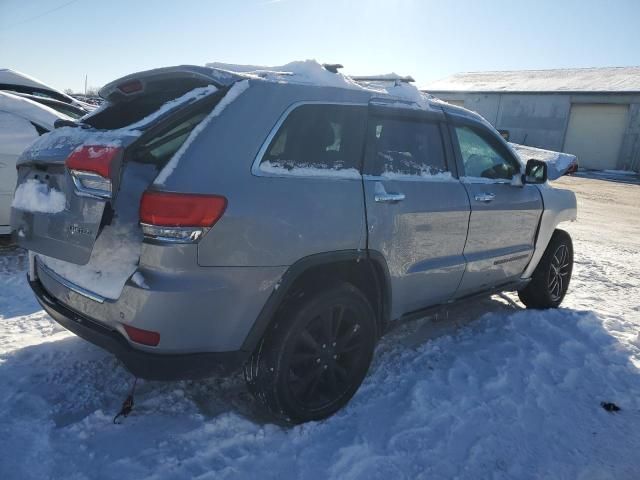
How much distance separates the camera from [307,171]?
258cm

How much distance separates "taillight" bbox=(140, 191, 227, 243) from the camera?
212 centimetres

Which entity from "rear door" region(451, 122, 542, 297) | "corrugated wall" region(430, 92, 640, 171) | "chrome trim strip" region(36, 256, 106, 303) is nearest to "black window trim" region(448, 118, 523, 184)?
"rear door" region(451, 122, 542, 297)

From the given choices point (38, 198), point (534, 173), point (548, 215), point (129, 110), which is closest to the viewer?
point (38, 198)

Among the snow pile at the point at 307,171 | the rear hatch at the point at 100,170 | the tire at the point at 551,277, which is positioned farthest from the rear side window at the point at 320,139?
the tire at the point at 551,277

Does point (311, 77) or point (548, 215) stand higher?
point (311, 77)

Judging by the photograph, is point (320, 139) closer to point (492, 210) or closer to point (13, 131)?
point (492, 210)

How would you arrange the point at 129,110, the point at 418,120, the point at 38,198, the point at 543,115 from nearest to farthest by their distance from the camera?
the point at 38,198, the point at 129,110, the point at 418,120, the point at 543,115

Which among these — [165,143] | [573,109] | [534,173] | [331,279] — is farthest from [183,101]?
[573,109]

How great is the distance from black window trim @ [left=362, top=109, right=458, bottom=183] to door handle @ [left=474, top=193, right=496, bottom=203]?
24 cm

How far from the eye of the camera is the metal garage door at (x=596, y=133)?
83.1 ft

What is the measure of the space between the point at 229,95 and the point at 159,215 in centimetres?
70

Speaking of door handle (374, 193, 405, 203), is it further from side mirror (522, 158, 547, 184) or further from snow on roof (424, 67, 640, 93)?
snow on roof (424, 67, 640, 93)

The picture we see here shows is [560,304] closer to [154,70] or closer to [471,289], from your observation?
[471,289]

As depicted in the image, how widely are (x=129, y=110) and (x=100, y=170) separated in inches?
36.0
